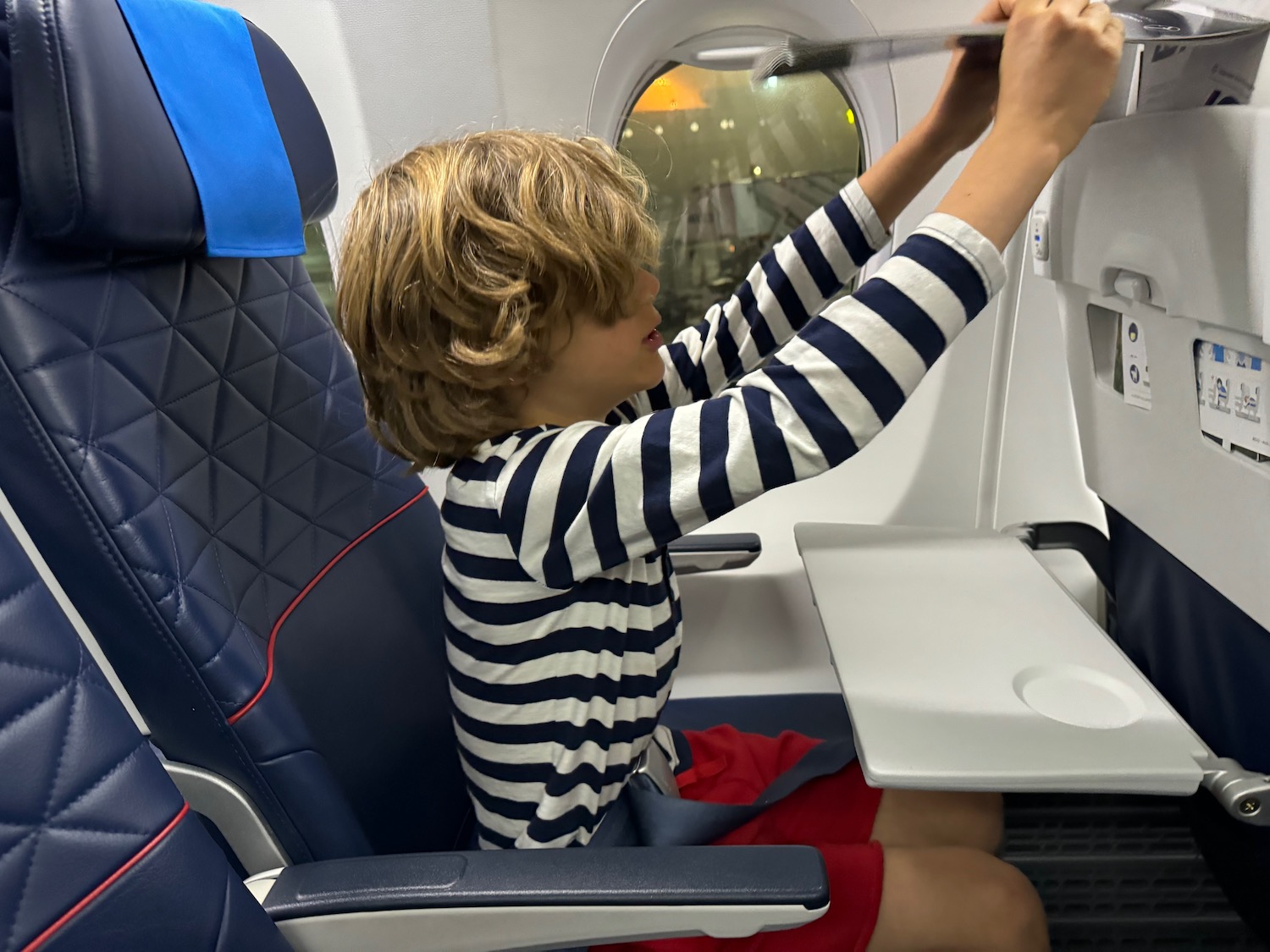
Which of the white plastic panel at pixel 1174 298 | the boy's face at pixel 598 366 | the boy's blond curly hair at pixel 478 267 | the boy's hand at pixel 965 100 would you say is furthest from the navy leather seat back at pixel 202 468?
the white plastic panel at pixel 1174 298

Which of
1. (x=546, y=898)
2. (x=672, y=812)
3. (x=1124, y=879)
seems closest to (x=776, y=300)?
(x=672, y=812)

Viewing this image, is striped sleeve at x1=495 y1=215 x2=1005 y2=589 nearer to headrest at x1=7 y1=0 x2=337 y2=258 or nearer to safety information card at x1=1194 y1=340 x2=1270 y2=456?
safety information card at x1=1194 y1=340 x2=1270 y2=456

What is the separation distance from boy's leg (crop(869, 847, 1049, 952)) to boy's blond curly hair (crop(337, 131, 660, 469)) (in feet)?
1.82

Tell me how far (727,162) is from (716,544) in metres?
0.73

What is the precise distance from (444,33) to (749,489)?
1.05 metres

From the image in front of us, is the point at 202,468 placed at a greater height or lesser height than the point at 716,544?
greater

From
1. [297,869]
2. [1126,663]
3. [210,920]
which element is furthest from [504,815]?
[1126,663]

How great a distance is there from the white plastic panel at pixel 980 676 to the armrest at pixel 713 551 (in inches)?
4.7

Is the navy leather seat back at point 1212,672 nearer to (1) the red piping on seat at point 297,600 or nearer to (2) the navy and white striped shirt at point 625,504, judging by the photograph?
(2) the navy and white striped shirt at point 625,504

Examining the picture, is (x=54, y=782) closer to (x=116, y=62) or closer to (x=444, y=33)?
(x=116, y=62)

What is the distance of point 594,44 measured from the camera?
1358 mm

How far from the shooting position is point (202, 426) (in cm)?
75

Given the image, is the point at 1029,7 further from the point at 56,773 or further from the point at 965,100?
the point at 56,773

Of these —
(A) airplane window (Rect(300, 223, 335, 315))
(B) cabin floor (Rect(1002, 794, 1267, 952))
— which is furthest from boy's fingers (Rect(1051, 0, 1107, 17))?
(A) airplane window (Rect(300, 223, 335, 315))
